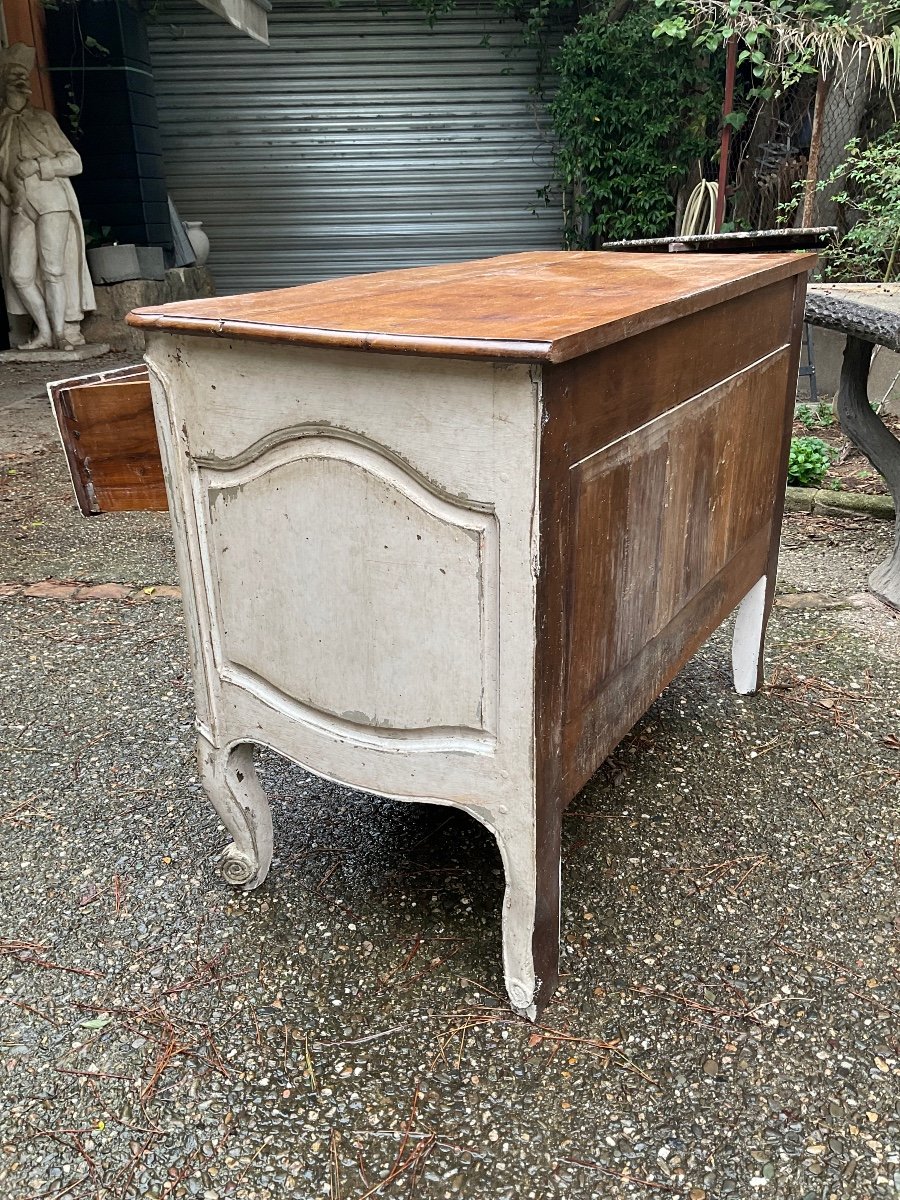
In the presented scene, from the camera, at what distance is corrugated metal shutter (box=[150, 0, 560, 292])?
9.08 m

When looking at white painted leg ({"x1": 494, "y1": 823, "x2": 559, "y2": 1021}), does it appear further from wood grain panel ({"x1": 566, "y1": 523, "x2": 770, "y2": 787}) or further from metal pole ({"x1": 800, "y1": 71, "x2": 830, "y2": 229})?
metal pole ({"x1": 800, "y1": 71, "x2": 830, "y2": 229})

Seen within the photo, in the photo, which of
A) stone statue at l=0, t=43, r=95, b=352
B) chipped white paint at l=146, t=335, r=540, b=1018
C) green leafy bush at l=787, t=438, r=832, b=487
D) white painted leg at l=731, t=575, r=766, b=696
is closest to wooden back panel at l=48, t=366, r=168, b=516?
chipped white paint at l=146, t=335, r=540, b=1018

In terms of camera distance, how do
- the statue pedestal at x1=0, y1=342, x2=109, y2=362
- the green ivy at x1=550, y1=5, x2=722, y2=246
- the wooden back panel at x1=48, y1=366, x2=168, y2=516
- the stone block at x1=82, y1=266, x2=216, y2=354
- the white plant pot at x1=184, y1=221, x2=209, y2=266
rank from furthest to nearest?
the white plant pot at x1=184, y1=221, x2=209, y2=266 → the stone block at x1=82, y1=266, x2=216, y2=354 → the green ivy at x1=550, y1=5, x2=722, y2=246 → the statue pedestal at x1=0, y1=342, x2=109, y2=362 → the wooden back panel at x1=48, y1=366, x2=168, y2=516

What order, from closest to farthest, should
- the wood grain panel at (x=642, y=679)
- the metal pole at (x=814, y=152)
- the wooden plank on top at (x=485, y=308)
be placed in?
the wooden plank on top at (x=485, y=308), the wood grain panel at (x=642, y=679), the metal pole at (x=814, y=152)

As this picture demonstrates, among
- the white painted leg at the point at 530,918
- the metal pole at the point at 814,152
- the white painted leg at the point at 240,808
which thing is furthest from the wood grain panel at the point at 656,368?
the metal pole at the point at 814,152

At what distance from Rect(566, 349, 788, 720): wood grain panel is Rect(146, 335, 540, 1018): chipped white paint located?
0.13 meters

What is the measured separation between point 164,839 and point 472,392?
136cm

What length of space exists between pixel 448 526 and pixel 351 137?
9.22 m

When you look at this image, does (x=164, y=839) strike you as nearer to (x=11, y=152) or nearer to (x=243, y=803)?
(x=243, y=803)

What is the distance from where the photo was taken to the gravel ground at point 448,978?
4.55 feet

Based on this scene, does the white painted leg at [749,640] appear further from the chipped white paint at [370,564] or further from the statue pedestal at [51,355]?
the statue pedestal at [51,355]

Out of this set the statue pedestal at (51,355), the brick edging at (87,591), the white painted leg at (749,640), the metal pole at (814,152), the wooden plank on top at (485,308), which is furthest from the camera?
the statue pedestal at (51,355)

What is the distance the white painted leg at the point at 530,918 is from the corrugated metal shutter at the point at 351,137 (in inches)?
358

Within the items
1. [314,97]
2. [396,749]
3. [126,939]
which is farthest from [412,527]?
[314,97]
